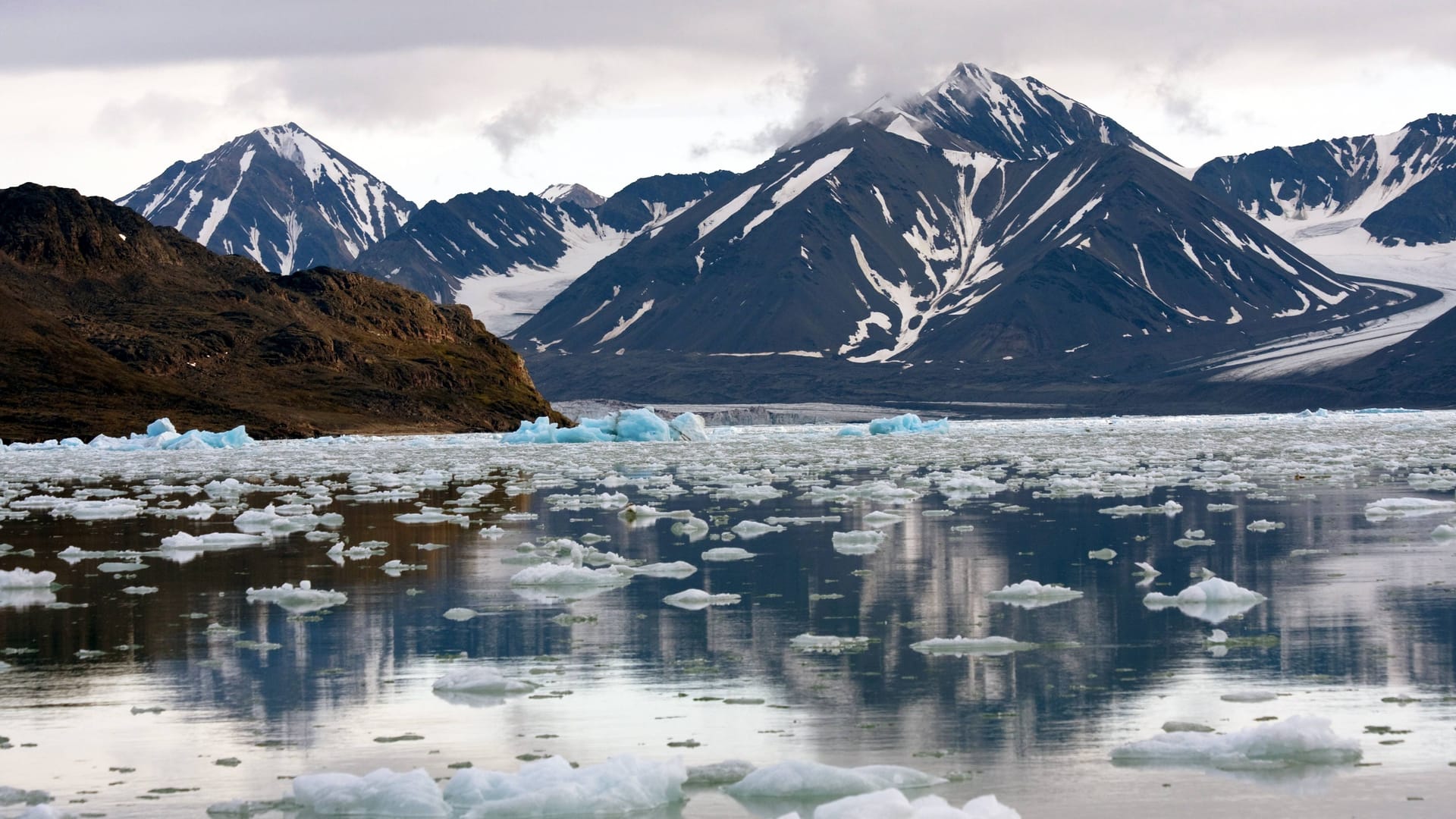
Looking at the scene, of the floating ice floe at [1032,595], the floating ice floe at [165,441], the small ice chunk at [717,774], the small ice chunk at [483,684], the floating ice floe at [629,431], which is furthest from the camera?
the floating ice floe at [629,431]

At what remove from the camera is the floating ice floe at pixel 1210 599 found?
53.8 feet

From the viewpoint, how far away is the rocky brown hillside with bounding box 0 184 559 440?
12619 cm

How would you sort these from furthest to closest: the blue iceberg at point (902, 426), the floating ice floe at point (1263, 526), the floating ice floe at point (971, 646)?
the blue iceberg at point (902, 426), the floating ice floe at point (1263, 526), the floating ice floe at point (971, 646)

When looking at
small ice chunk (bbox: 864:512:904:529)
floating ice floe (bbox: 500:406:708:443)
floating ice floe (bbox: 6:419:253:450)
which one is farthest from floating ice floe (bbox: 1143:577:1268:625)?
floating ice floe (bbox: 6:419:253:450)

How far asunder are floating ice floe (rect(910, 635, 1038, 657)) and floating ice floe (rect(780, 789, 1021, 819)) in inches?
211

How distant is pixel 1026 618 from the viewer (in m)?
16.0

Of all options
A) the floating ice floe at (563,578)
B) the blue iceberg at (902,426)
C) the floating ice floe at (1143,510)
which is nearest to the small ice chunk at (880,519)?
the floating ice floe at (1143,510)

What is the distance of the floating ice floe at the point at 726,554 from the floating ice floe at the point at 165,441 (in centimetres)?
7199

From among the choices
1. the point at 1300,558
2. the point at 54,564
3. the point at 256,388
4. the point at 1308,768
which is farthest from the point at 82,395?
the point at 1308,768

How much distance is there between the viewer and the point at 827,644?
47.6 feet

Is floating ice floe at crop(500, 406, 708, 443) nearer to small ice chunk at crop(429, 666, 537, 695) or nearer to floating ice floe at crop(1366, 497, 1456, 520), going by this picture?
floating ice floe at crop(1366, 497, 1456, 520)

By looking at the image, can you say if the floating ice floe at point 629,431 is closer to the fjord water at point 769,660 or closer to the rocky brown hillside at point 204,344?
the rocky brown hillside at point 204,344

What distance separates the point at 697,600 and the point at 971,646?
14.0 ft

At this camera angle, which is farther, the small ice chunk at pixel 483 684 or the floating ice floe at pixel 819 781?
the small ice chunk at pixel 483 684
